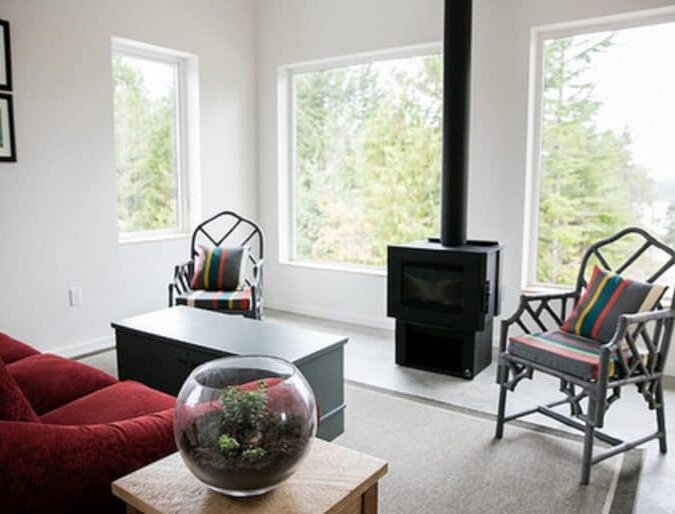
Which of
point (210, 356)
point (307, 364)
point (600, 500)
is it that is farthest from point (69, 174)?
point (600, 500)

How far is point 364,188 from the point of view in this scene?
189 inches

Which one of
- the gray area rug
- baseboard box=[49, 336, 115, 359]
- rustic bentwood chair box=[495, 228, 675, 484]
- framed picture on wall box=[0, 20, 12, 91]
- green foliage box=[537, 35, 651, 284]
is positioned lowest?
the gray area rug

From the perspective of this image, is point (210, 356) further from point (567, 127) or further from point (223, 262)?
point (567, 127)

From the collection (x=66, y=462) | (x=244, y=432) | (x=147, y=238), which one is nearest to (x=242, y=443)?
(x=244, y=432)

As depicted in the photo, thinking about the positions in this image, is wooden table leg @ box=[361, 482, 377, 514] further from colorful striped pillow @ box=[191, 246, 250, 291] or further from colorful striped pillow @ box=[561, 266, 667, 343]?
colorful striped pillow @ box=[191, 246, 250, 291]

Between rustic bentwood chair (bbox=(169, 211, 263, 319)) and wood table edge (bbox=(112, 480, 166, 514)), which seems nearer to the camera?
wood table edge (bbox=(112, 480, 166, 514))

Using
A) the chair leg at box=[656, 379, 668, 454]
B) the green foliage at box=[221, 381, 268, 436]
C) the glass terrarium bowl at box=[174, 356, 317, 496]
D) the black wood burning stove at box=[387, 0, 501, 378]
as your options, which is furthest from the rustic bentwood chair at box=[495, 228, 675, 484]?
the green foliage at box=[221, 381, 268, 436]

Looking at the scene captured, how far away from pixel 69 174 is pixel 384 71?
8.01 ft

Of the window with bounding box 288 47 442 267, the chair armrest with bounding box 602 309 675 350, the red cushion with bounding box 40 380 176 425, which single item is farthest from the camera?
the window with bounding box 288 47 442 267

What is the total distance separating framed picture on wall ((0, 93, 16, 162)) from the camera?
3.43 metres

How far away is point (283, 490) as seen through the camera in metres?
1.23

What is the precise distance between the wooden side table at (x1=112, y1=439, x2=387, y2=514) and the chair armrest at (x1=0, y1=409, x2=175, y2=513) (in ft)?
0.24

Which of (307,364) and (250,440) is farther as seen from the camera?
(307,364)

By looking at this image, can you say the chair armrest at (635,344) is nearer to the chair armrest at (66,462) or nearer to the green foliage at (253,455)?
the green foliage at (253,455)
